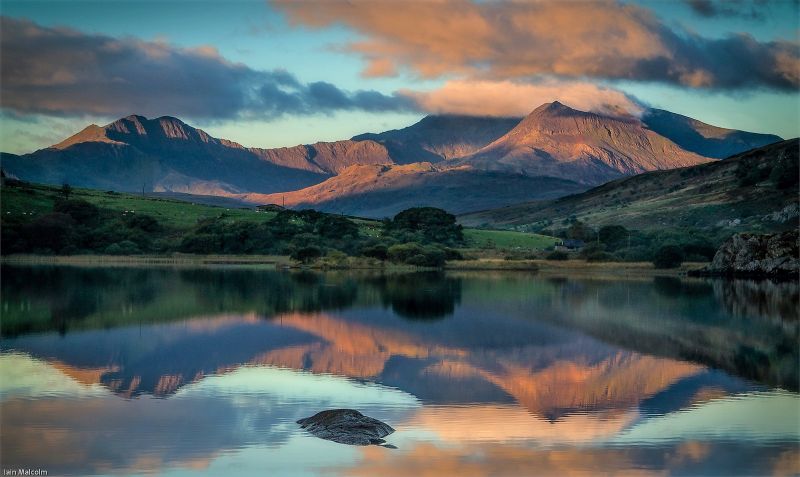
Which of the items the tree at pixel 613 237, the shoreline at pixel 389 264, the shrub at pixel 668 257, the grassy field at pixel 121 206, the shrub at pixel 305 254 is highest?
the grassy field at pixel 121 206

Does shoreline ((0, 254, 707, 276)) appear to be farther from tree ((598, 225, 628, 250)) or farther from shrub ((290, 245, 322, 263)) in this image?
tree ((598, 225, 628, 250))

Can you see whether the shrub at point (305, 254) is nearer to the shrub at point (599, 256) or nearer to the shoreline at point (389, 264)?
the shoreline at point (389, 264)

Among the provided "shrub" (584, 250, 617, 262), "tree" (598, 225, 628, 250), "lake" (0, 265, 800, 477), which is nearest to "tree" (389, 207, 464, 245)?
"tree" (598, 225, 628, 250)

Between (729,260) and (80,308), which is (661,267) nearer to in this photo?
(729,260)

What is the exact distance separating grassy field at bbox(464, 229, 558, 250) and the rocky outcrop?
4277cm

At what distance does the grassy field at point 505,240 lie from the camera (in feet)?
448

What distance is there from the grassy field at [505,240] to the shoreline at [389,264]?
20.1 metres

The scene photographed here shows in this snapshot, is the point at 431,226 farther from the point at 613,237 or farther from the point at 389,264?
the point at 389,264

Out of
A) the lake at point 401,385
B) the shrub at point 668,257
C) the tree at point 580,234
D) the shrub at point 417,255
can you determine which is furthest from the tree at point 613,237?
the lake at point 401,385

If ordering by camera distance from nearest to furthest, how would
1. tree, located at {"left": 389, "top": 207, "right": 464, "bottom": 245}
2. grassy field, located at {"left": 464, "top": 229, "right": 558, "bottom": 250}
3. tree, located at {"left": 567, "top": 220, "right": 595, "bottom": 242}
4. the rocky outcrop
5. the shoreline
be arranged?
the rocky outcrop → the shoreline → tree, located at {"left": 389, "top": 207, "right": 464, "bottom": 245} → grassy field, located at {"left": 464, "top": 229, "right": 558, "bottom": 250} → tree, located at {"left": 567, "top": 220, "right": 595, "bottom": 242}

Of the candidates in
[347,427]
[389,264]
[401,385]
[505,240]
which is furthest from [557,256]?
[347,427]

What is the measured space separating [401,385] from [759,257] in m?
72.1

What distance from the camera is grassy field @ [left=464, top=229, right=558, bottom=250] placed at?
136 meters

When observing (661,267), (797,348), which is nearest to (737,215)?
(661,267)
